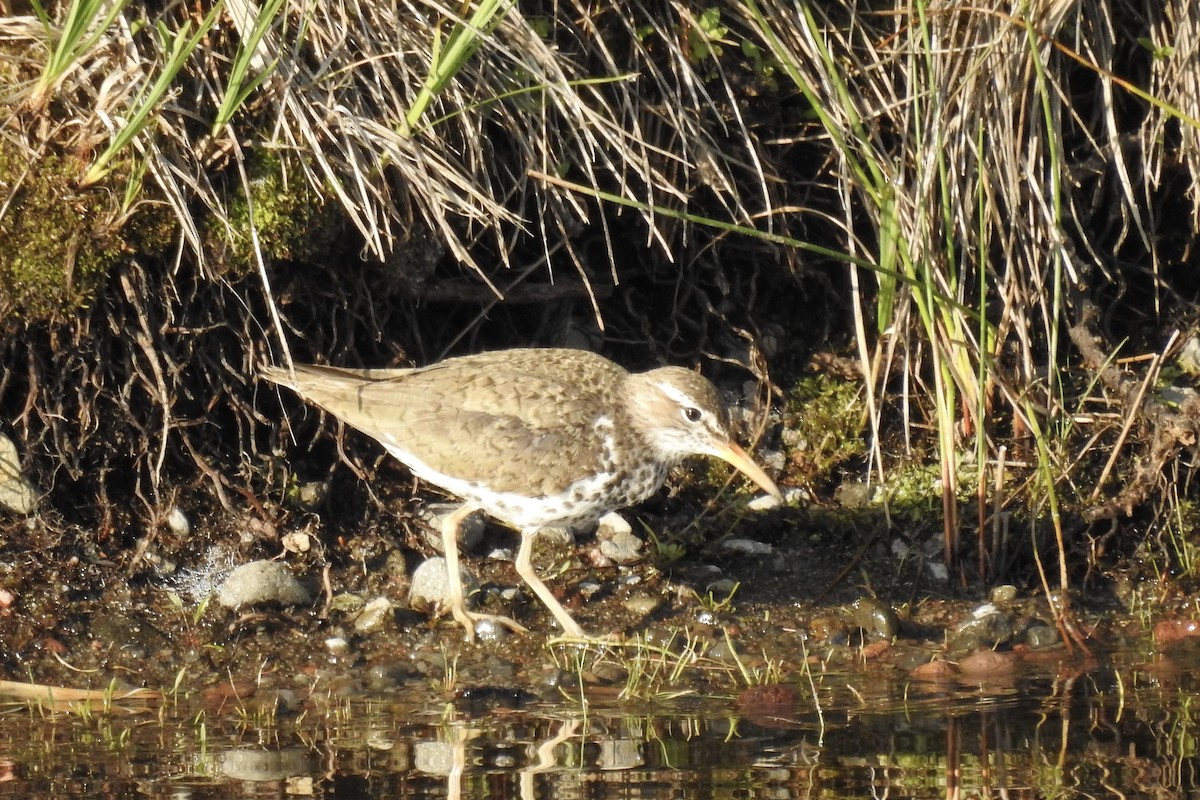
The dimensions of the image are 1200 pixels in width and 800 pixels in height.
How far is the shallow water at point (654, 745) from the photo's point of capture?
4812 mm

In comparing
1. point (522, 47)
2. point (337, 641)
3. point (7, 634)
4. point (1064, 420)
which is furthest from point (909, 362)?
point (7, 634)

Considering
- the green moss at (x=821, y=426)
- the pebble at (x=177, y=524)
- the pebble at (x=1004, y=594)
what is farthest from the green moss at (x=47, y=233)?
the pebble at (x=1004, y=594)

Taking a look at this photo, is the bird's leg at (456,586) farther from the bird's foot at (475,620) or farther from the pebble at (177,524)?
the pebble at (177,524)

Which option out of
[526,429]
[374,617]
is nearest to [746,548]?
[526,429]

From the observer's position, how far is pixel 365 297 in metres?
6.84

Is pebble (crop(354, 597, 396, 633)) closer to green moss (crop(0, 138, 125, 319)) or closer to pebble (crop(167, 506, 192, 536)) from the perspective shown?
pebble (crop(167, 506, 192, 536))

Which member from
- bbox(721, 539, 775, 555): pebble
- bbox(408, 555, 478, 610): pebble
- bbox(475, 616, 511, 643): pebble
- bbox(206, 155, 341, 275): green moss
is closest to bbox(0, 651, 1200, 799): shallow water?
bbox(475, 616, 511, 643): pebble

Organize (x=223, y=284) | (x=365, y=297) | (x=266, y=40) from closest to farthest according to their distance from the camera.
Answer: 1. (x=266, y=40)
2. (x=223, y=284)
3. (x=365, y=297)

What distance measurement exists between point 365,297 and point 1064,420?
3263mm

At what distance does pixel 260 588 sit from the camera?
21.2ft

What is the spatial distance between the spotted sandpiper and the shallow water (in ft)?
3.18

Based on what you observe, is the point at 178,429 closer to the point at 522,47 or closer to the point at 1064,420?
the point at 522,47

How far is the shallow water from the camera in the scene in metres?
4.81

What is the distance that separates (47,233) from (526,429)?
2.09m
